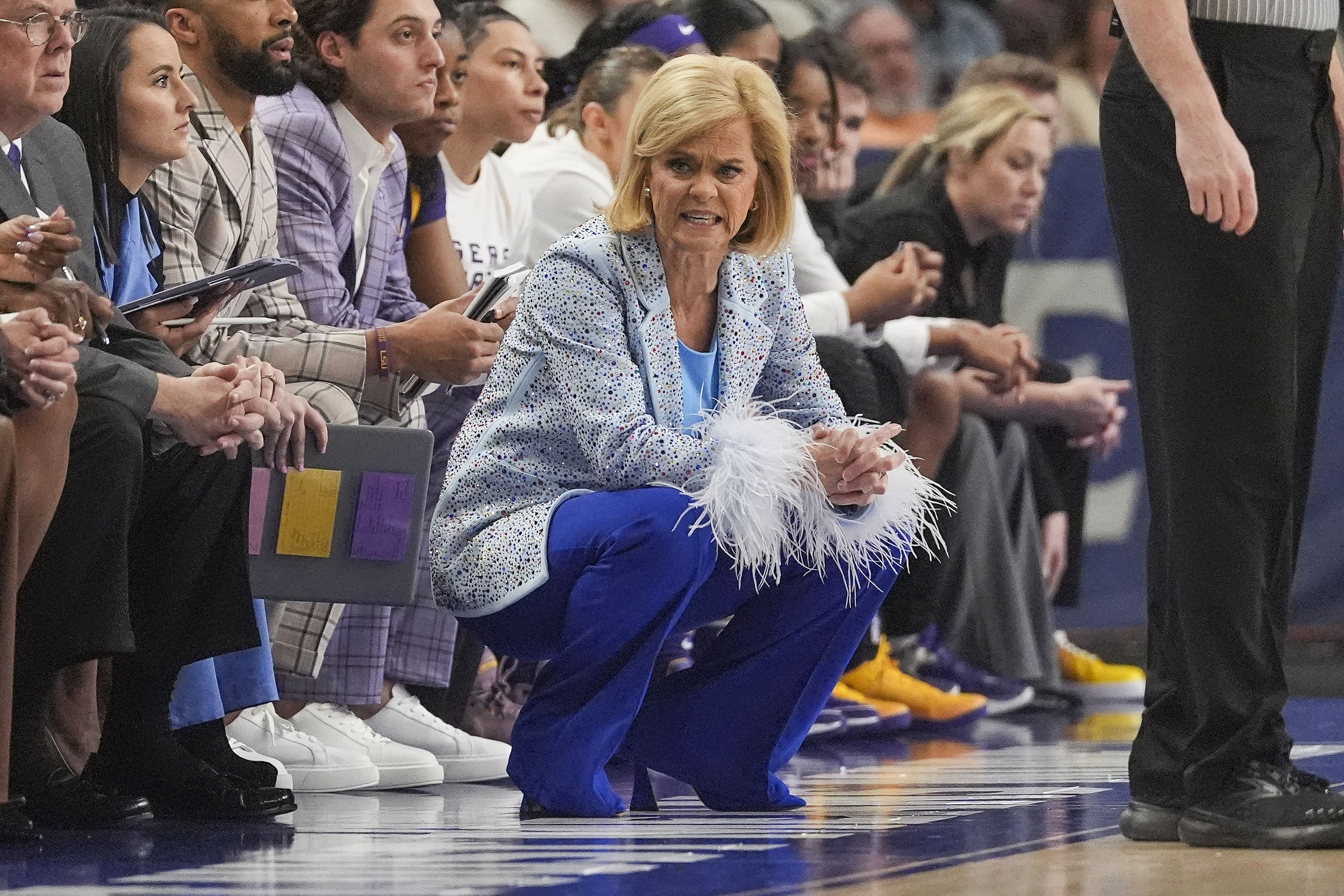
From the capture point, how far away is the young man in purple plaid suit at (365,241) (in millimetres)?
3775

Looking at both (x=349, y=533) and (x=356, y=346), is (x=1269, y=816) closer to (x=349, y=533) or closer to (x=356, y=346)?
(x=349, y=533)

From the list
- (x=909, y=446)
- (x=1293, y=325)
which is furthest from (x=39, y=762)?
(x=909, y=446)

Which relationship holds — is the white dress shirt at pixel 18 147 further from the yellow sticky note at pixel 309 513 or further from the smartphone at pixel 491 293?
the smartphone at pixel 491 293

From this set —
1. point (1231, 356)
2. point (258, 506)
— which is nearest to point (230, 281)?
point (258, 506)

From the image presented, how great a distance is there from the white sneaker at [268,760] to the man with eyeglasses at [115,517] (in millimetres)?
151

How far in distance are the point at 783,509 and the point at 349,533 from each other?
76 centimetres

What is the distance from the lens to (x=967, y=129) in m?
5.46

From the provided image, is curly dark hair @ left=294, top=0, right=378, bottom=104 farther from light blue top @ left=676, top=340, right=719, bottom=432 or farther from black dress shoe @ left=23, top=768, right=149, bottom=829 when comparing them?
black dress shoe @ left=23, top=768, right=149, bottom=829

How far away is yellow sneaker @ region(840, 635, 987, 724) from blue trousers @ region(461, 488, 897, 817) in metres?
1.74

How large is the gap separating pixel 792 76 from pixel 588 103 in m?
0.74

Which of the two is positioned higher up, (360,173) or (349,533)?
(360,173)

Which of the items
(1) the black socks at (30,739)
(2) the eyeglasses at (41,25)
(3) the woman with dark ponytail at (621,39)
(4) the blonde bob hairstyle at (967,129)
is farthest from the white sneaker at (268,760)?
(4) the blonde bob hairstyle at (967,129)

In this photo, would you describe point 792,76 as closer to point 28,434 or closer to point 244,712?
point 244,712

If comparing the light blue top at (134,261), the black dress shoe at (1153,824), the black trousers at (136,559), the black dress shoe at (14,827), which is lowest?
the black dress shoe at (14,827)
